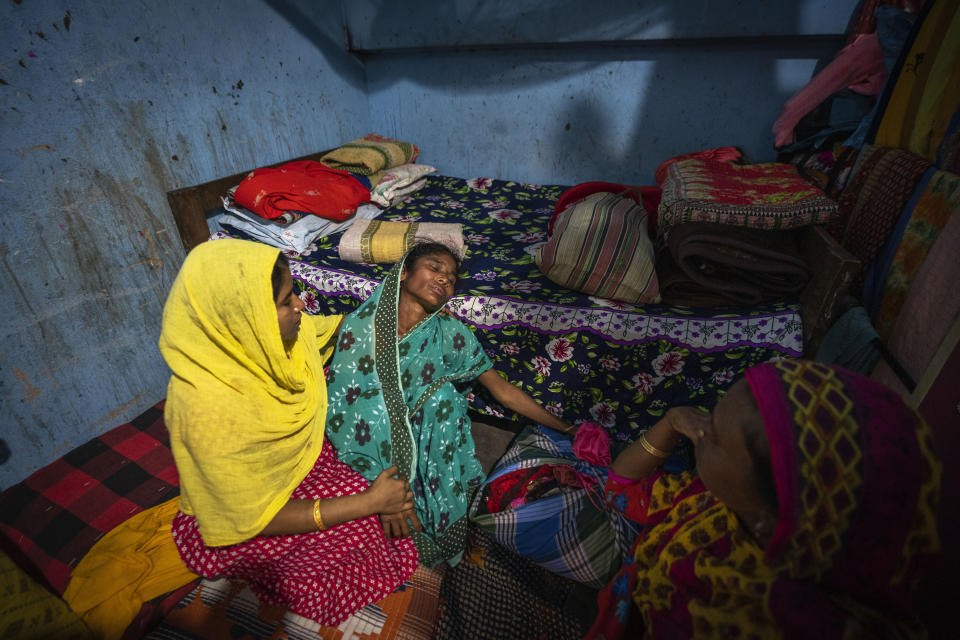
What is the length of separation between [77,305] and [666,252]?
287cm

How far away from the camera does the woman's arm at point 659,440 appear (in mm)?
1012

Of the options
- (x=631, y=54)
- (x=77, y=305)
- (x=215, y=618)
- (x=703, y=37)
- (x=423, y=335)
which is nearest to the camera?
(x=215, y=618)

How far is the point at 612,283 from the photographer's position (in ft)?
6.03

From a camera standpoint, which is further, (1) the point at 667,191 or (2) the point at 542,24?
(2) the point at 542,24

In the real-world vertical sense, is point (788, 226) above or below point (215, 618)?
above

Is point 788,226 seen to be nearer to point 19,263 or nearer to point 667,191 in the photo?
point 667,191

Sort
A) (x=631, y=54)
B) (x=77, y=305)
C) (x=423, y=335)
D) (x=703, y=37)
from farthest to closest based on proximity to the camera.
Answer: (x=631, y=54) → (x=703, y=37) → (x=77, y=305) → (x=423, y=335)

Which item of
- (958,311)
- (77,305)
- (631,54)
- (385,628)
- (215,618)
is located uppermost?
(631,54)

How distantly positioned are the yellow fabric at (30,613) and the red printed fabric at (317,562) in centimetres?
27

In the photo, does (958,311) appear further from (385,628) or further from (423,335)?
(385,628)

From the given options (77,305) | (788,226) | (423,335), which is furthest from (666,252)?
(77,305)

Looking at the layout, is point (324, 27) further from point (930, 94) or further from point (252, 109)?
point (930, 94)

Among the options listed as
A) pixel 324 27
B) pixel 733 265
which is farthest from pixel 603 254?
→ pixel 324 27

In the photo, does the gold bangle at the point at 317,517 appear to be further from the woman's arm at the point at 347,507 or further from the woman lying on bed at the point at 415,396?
the woman lying on bed at the point at 415,396
